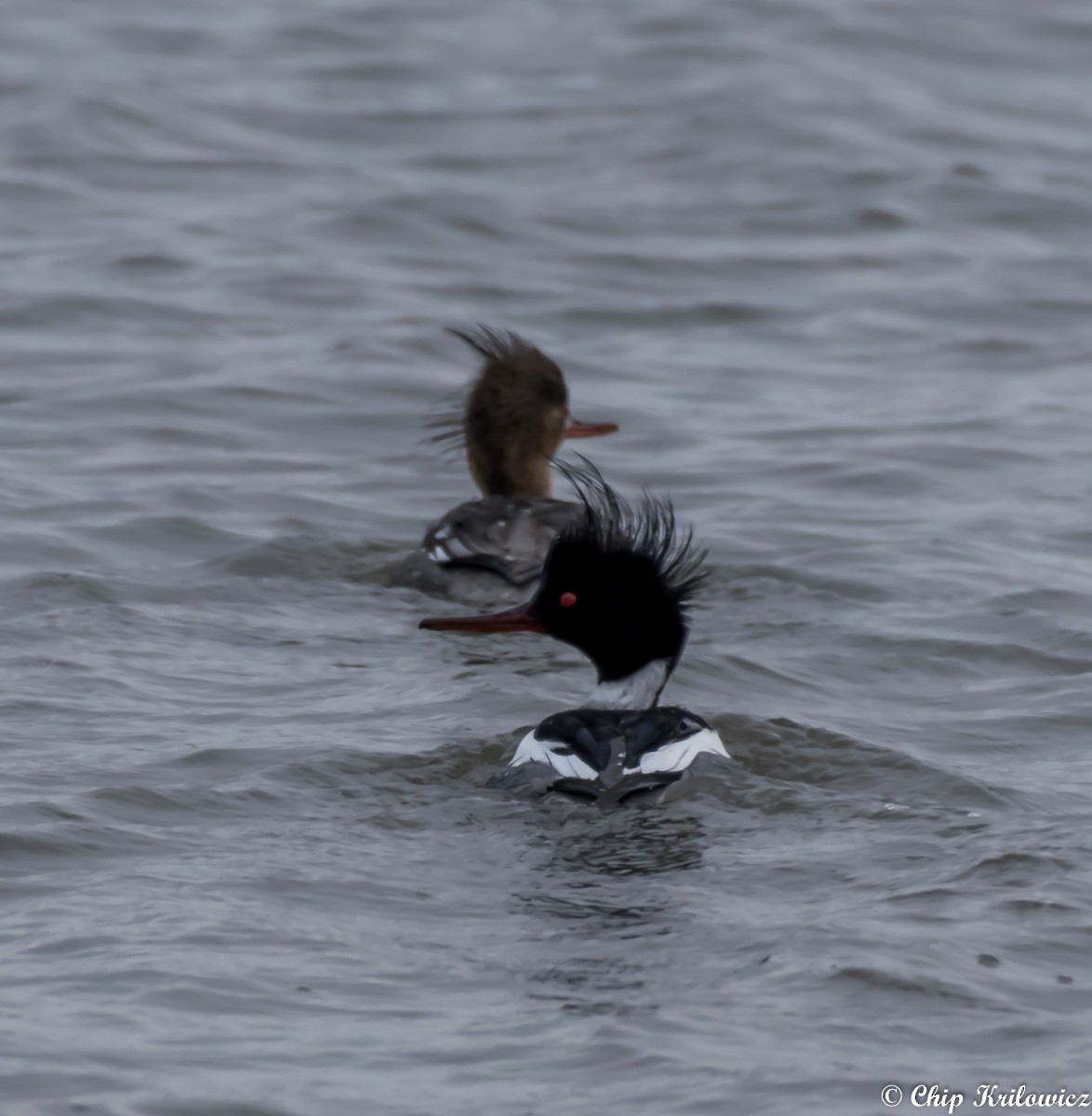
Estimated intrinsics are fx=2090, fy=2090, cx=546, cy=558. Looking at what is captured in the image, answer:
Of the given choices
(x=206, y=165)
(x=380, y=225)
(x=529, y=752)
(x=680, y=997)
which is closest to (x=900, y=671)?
(x=529, y=752)

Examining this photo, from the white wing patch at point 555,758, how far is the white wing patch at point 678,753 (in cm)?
12

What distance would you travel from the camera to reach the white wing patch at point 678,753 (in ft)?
18.2

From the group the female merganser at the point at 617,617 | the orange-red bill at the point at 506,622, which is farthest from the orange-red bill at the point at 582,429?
the orange-red bill at the point at 506,622

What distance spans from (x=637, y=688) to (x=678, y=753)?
0.50m

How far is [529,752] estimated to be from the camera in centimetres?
571

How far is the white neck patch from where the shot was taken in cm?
612

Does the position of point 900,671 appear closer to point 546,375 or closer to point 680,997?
point 546,375

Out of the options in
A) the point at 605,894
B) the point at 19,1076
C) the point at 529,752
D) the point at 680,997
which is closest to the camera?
the point at 19,1076

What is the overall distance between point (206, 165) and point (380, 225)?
68.8 inches

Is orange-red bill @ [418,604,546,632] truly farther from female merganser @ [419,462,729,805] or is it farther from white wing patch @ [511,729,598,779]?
white wing patch @ [511,729,598,779]

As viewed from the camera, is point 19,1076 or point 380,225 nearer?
point 19,1076

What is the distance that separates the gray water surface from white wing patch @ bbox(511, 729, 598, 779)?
0.12 m

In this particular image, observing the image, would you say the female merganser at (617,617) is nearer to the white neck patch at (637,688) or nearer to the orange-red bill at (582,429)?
the white neck patch at (637,688)

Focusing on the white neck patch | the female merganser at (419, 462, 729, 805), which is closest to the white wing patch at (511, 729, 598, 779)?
the female merganser at (419, 462, 729, 805)
